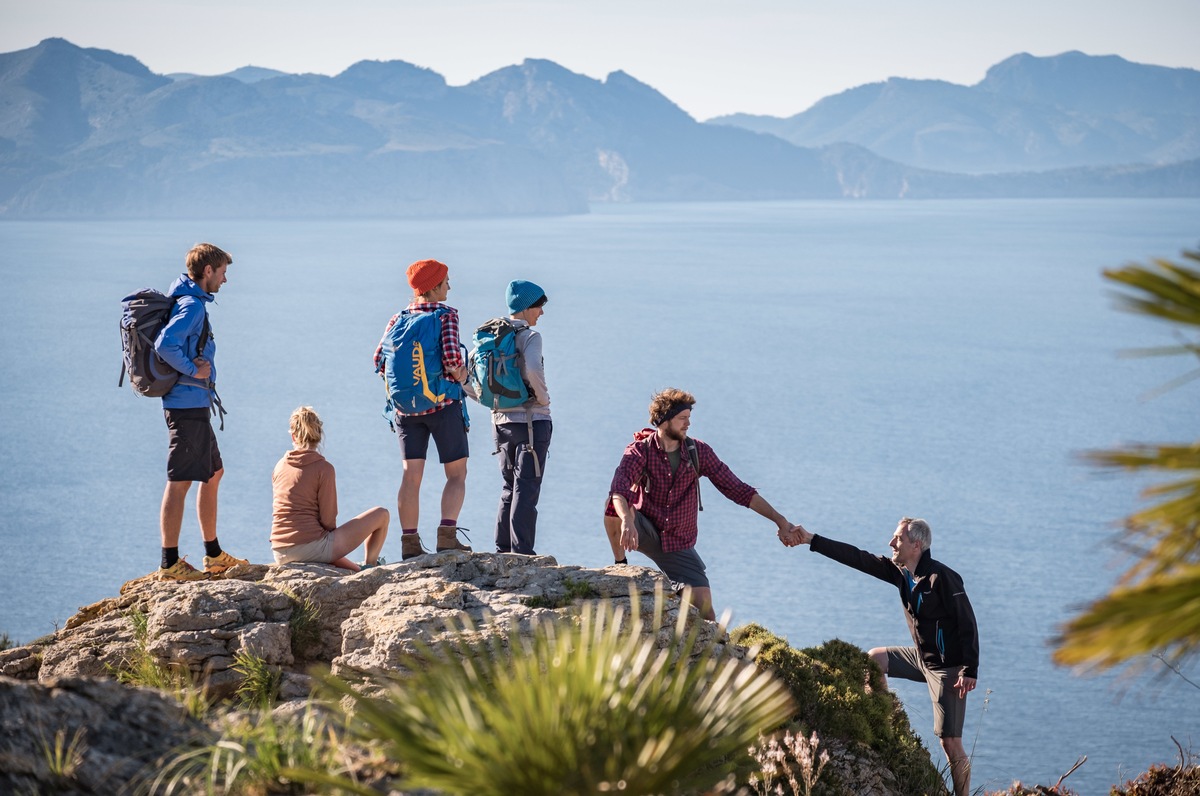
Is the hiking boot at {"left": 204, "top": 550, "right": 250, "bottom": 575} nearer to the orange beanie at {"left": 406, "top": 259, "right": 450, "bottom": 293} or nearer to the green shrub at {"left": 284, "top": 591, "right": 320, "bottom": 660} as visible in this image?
the green shrub at {"left": 284, "top": 591, "right": 320, "bottom": 660}

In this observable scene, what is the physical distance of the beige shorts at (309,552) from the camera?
7750mm

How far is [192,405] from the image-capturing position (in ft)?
25.6

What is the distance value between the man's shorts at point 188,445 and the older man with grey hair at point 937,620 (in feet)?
12.3

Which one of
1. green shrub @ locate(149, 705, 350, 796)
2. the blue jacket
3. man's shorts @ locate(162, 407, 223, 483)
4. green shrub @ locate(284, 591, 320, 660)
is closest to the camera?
green shrub @ locate(149, 705, 350, 796)

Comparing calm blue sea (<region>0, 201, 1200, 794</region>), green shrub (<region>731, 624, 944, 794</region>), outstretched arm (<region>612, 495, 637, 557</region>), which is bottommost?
calm blue sea (<region>0, 201, 1200, 794</region>)

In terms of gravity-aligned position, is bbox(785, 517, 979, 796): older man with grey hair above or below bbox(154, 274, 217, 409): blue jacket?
below

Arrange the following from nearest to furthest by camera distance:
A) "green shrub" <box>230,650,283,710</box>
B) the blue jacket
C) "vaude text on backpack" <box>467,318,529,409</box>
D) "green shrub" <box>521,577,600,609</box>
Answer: "green shrub" <box>230,650,283,710</box>
"green shrub" <box>521,577,600,609</box>
the blue jacket
"vaude text on backpack" <box>467,318,529,409</box>

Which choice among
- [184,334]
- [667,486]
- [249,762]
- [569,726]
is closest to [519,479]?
[667,486]

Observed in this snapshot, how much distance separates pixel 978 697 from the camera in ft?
155

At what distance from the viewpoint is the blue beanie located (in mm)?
8102

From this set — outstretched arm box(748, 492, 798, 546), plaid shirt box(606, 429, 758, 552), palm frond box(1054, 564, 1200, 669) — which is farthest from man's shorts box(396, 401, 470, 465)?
palm frond box(1054, 564, 1200, 669)

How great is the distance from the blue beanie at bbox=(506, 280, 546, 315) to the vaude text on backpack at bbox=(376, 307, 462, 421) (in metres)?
0.44

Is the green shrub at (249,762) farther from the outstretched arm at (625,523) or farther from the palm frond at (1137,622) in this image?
the outstretched arm at (625,523)

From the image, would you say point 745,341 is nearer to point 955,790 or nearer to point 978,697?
point 978,697
